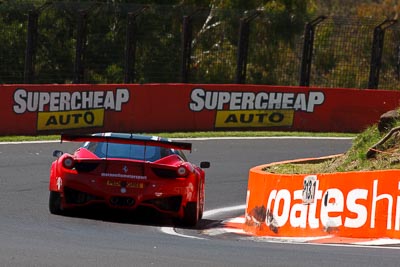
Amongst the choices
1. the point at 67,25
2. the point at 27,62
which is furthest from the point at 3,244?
the point at 67,25

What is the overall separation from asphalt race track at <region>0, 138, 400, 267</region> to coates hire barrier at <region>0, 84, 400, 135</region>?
4013 mm

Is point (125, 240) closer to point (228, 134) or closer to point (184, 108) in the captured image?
point (228, 134)

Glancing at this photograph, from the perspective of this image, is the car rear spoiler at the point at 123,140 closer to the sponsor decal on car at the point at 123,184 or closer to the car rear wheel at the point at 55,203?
the sponsor decal on car at the point at 123,184

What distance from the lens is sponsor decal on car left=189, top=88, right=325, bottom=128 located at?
90.0ft

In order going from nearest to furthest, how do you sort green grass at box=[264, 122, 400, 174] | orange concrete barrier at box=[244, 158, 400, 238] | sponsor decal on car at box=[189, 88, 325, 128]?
orange concrete barrier at box=[244, 158, 400, 238] → green grass at box=[264, 122, 400, 174] → sponsor decal on car at box=[189, 88, 325, 128]

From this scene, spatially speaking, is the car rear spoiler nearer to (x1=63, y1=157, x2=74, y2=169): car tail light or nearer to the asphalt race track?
(x1=63, y1=157, x2=74, y2=169): car tail light

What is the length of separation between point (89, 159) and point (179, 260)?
4697 mm

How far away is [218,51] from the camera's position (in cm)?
3041

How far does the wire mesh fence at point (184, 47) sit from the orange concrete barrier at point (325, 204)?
44.1ft

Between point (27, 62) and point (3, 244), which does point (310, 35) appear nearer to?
point (27, 62)

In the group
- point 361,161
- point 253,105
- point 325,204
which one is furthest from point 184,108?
point 325,204

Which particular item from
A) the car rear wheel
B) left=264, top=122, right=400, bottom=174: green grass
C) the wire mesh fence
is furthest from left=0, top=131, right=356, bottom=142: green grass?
the car rear wheel

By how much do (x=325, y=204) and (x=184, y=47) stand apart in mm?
17161

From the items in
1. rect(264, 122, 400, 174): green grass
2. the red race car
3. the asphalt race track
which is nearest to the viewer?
the asphalt race track
